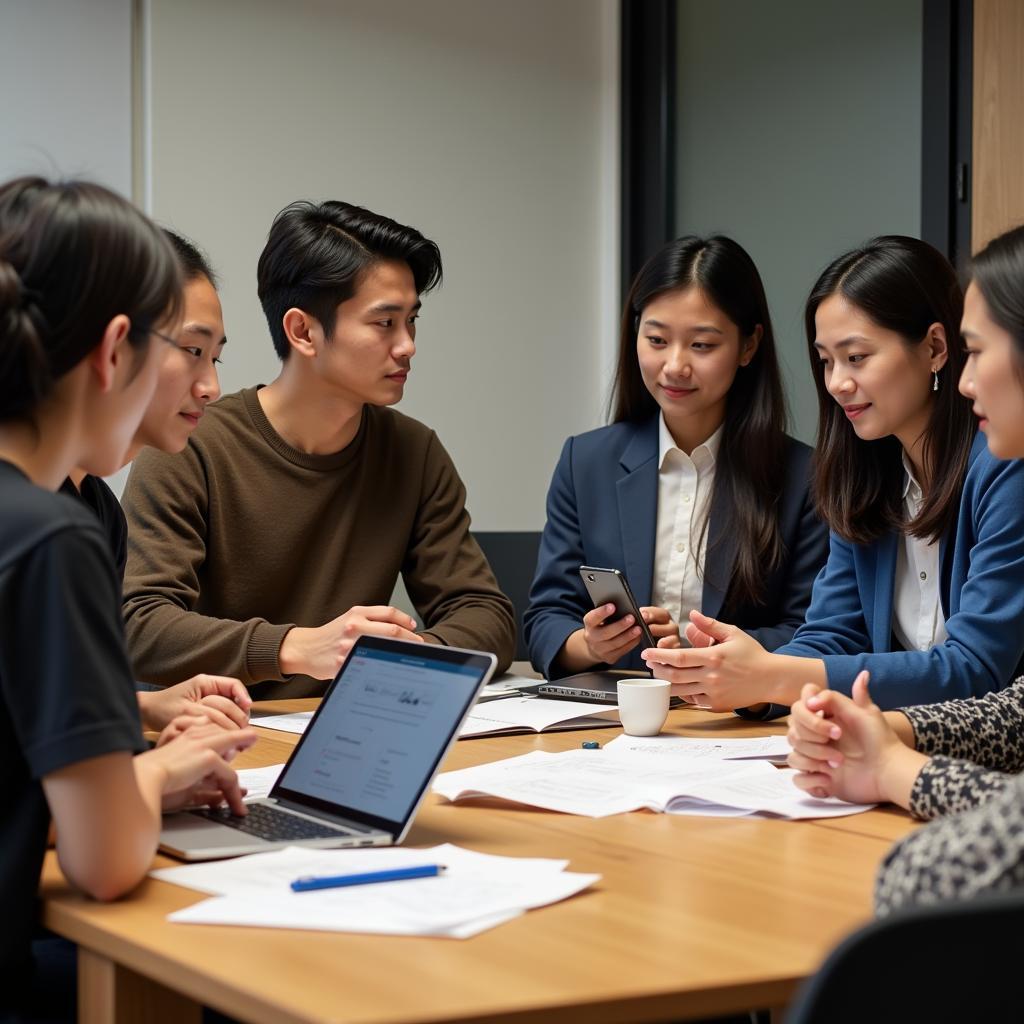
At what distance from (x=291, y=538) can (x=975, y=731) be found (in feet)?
4.54

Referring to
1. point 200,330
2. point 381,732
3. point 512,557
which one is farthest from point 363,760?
point 512,557

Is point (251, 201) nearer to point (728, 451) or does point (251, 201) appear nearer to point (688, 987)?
point (728, 451)

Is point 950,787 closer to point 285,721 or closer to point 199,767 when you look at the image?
point 199,767

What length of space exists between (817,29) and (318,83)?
1.44 meters

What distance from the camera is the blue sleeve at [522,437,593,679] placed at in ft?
8.70

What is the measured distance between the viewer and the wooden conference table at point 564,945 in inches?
36.3

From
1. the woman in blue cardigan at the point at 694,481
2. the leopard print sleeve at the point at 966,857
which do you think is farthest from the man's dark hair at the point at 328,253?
the leopard print sleeve at the point at 966,857

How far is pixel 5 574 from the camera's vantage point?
43.3 inches

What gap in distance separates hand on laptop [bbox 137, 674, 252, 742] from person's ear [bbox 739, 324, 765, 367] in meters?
1.44

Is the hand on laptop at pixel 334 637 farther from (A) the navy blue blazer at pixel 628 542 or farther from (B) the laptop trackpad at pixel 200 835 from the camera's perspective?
(B) the laptop trackpad at pixel 200 835

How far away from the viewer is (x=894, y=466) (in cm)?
237

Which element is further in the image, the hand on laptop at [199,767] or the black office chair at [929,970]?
the hand on laptop at [199,767]

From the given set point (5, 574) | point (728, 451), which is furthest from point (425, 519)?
point (5, 574)

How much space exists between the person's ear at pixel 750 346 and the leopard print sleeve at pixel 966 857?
6.55 ft
